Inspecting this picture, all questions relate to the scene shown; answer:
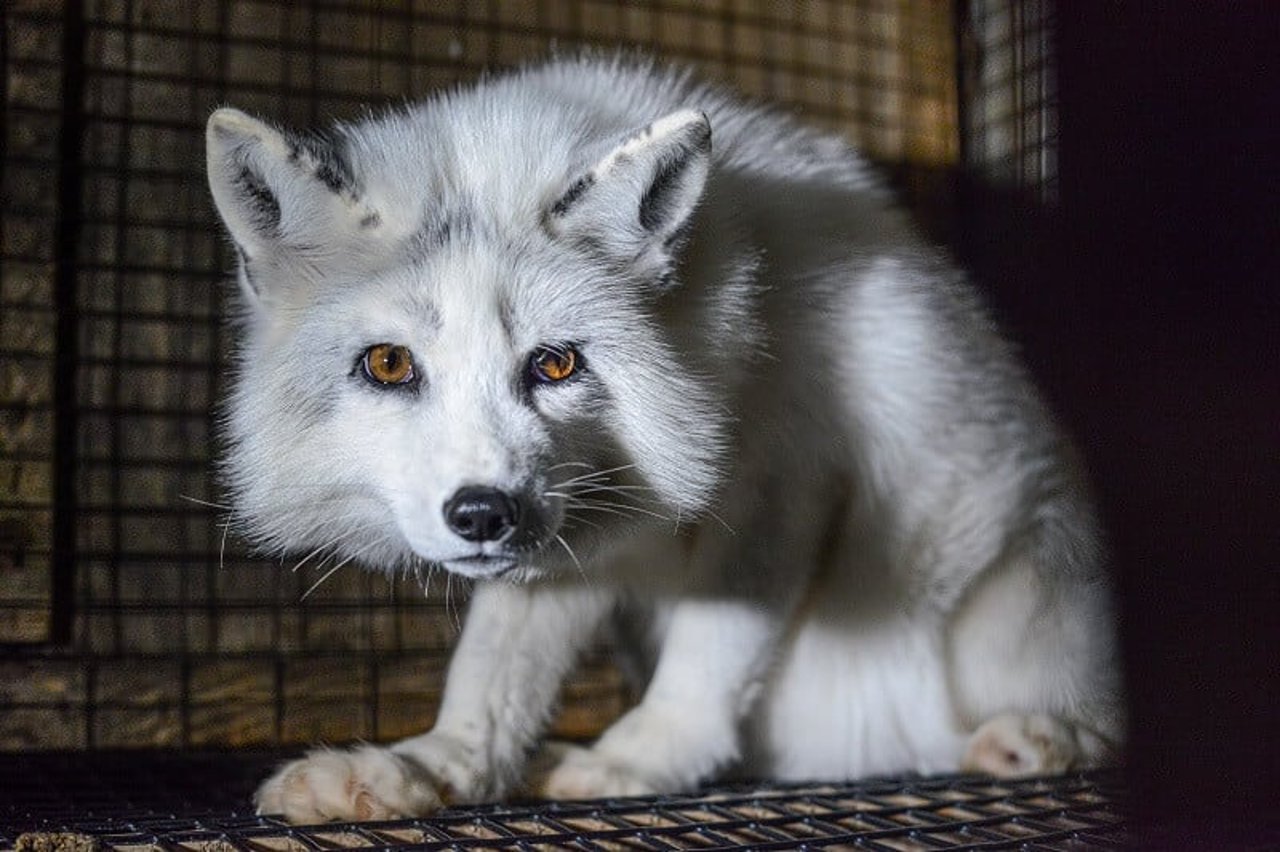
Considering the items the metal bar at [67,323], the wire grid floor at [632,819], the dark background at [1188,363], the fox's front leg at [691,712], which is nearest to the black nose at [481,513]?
the wire grid floor at [632,819]

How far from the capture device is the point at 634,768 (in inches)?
77.5

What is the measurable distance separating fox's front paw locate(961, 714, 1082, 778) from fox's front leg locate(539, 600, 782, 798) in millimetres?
406

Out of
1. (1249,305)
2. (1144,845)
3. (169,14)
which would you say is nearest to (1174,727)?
(1144,845)

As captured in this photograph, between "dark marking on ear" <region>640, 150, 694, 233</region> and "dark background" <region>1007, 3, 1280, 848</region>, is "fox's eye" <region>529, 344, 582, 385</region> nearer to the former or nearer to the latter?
"dark marking on ear" <region>640, 150, 694, 233</region>

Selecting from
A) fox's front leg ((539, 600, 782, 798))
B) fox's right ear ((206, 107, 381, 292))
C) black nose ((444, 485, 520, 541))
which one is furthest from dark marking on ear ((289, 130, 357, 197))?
fox's front leg ((539, 600, 782, 798))

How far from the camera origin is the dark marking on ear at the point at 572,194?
164 centimetres

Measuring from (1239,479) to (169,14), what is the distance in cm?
240

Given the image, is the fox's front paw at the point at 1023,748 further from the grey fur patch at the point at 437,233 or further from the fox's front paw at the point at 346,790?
the grey fur patch at the point at 437,233

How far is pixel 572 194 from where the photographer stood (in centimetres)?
166

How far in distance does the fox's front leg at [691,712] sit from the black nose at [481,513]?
616mm

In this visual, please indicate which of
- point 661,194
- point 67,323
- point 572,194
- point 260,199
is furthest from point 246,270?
point 67,323

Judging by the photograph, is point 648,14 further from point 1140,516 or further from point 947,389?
point 1140,516

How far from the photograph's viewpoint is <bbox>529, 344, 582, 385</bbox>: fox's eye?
62.9 inches

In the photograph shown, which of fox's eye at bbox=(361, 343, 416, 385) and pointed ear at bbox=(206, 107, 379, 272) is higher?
pointed ear at bbox=(206, 107, 379, 272)
